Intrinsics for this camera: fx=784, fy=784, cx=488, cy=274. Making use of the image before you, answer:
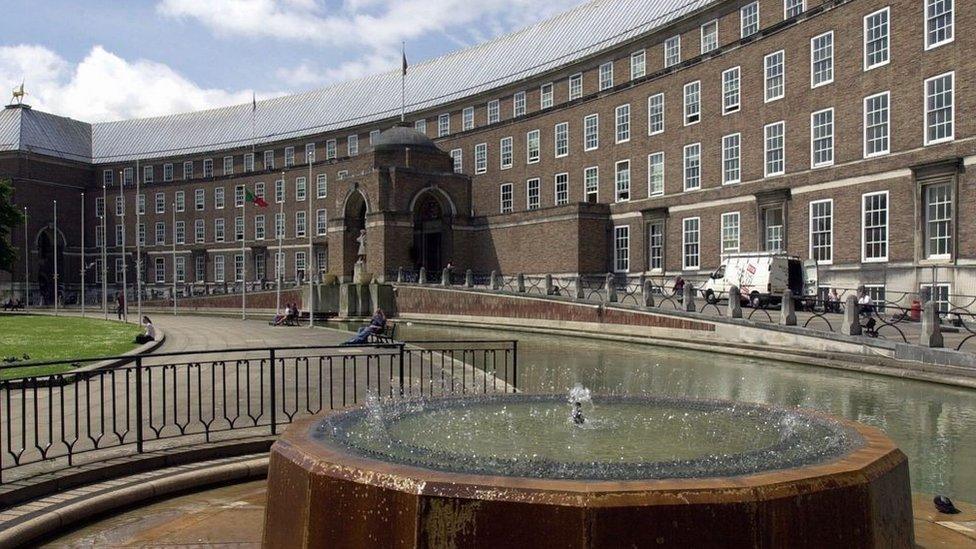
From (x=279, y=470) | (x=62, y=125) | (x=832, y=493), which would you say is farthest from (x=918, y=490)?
(x=62, y=125)

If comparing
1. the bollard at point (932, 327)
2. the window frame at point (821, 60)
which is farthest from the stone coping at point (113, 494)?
the window frame at point (821, 60)

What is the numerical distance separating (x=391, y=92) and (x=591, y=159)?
30.6 metres

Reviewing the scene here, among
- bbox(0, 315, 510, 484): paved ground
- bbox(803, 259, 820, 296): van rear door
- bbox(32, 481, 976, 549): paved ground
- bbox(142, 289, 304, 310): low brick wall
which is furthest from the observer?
bbox(142, 289, 304, 310): low brick wall

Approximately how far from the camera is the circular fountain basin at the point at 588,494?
425cm

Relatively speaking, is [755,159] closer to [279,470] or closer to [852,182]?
[852,182]

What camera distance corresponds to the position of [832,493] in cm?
457

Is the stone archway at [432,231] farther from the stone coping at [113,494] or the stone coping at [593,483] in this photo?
the stone coping at [593,483]

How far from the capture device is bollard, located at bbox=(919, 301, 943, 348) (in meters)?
20.0

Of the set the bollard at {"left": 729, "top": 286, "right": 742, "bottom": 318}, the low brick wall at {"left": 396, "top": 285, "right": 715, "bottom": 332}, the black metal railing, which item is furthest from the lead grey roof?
the black metal railing

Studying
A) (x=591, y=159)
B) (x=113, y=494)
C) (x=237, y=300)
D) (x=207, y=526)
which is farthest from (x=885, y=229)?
(x=237, y=300)

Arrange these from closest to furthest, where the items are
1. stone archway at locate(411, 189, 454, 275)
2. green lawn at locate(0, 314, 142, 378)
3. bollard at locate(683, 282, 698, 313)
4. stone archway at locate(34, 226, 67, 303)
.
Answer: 1. green lawn at locate(0, 314, 142, 378)
2. bollard at locate(683, 282, 698, 313)
3. stone archway at locate(411, 189, 454, 275)
4. stone archway at locate(34, 226, 67, 303)

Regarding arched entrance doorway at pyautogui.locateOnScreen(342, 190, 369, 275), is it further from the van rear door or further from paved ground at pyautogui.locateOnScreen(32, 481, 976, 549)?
paved ground at pyautogui.locateOnScreen(32, 481, 976, 549)

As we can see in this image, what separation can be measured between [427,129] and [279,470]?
219ft

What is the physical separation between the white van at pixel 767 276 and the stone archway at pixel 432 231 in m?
28.7
